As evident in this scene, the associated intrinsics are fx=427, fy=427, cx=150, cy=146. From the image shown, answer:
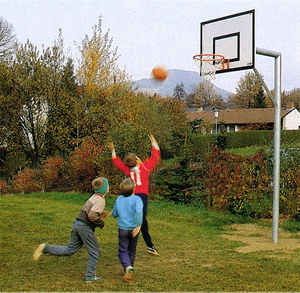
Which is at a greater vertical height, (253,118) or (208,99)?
(208,99)

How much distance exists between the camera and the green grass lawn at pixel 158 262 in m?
5.95

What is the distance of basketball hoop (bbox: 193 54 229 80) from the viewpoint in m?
9.98

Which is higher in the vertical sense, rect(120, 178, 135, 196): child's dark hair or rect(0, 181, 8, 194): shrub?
rect(120, 178, 135, 196): child's dark hair

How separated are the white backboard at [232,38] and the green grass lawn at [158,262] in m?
3.94

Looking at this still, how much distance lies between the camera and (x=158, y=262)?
7.31 metres

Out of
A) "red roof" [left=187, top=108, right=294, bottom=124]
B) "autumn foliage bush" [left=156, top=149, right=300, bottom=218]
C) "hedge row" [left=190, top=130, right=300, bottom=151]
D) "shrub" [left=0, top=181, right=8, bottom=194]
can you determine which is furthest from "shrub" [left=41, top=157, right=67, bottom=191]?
"red roof" [left=187, top=108, right=294, bottom=124]

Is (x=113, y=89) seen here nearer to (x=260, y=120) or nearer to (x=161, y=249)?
(x=161, y=249)

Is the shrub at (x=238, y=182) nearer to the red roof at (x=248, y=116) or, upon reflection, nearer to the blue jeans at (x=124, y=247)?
the blue jeans at (x=124, y=247)

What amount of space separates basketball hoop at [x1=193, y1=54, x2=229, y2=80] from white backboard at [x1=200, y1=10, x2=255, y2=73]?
98 millimetres

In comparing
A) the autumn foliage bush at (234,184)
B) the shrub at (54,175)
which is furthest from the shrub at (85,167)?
the autumn foliage bush at (234,184)

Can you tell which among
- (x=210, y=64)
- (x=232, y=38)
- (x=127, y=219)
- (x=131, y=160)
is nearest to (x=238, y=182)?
(x=210, y=64)

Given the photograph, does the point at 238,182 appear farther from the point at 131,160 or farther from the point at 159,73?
the point at 159,73

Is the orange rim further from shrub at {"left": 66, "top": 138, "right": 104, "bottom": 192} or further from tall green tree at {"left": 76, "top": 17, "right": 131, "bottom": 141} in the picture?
tall green tree at {"left": 76, "top": 17, "right": 131, "bottom": 141}

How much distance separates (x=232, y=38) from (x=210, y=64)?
824 millimetres
